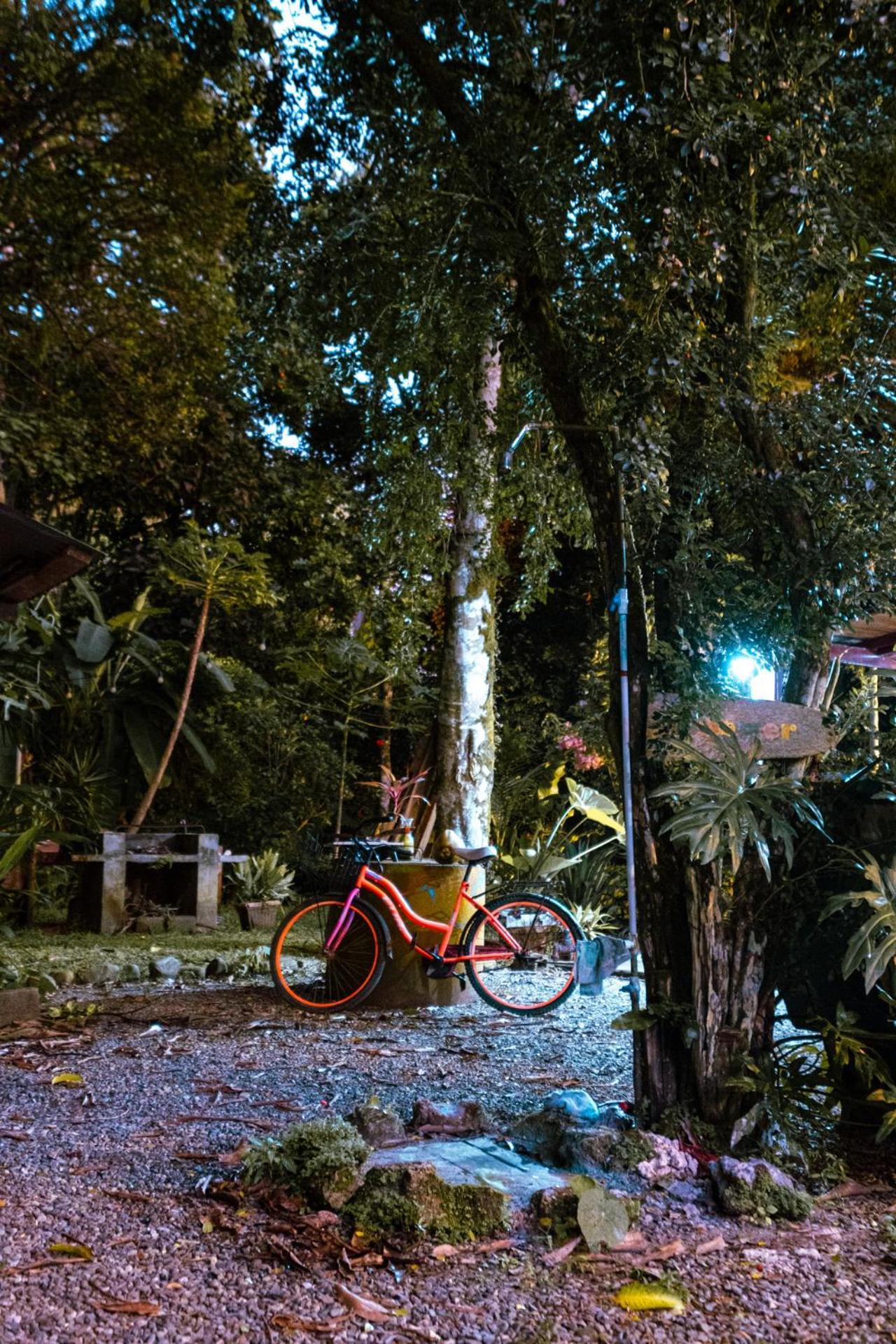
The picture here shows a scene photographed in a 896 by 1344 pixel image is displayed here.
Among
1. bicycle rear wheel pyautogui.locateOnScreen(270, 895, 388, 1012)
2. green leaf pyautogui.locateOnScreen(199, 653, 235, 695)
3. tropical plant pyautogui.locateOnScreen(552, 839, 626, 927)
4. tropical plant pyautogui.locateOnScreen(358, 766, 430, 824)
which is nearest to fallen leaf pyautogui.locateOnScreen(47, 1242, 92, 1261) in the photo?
bicycle rear wheel pyautogui.locateOnScreen(270, 895, 388, 1012)

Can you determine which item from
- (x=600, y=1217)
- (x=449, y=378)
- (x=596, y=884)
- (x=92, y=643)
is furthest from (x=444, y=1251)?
(x=92, y=643)

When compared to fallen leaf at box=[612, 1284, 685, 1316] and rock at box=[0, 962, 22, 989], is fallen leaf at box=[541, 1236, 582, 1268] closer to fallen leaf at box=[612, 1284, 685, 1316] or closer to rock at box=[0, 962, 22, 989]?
fallen leaf at box=[612, 1284, 685, 1316]

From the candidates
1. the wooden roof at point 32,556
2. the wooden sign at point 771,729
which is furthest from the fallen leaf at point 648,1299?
the wooden roof at point 32,556

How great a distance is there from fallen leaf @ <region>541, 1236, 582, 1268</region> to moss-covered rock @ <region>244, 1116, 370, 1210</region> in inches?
19.5

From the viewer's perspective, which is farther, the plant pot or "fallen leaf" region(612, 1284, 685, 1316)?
the plant pot

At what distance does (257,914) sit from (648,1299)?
6734 millimetres

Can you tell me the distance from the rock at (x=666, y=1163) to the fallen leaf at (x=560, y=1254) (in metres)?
0.44

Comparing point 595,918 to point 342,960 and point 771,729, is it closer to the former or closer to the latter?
point 342,960

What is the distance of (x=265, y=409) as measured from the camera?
1038cm

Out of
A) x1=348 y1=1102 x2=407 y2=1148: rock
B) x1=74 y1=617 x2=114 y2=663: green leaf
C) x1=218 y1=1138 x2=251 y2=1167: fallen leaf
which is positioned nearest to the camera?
x1=218 y1=1138 x2=251 y2=1167: fallen leaf

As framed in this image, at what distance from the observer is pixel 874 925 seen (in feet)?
8.69

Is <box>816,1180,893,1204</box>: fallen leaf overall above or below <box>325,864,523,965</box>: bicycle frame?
below

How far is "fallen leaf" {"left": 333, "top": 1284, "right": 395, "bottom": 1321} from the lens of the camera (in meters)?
2.01

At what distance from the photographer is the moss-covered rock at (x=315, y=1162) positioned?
8.13 feet
